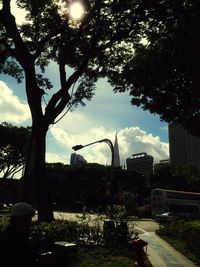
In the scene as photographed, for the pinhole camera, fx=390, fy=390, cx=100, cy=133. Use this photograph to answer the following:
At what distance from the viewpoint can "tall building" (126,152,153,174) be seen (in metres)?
140

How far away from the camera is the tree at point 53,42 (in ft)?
48.6

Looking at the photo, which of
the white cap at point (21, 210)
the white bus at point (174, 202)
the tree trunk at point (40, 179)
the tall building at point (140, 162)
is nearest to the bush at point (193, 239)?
the tree trunk at point (40, 179)

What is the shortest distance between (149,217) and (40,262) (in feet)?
184

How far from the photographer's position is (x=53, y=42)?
1769 cm

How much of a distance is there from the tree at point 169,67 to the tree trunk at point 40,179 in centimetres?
498

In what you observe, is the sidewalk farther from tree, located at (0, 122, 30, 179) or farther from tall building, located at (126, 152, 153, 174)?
tall building, located at (126, 152, 153, 174)

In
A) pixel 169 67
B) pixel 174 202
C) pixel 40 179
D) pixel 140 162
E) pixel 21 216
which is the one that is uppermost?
pixel 140 162

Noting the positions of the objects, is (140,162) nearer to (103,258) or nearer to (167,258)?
(167,258)

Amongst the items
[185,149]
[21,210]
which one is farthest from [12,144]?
[185,149]

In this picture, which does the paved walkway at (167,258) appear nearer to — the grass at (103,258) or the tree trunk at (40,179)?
the grass at (103,258)

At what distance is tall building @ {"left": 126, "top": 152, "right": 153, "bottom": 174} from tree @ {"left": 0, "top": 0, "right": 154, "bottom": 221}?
123 metres

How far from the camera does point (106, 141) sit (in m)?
24.0

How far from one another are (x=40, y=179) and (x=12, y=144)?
3824 cm

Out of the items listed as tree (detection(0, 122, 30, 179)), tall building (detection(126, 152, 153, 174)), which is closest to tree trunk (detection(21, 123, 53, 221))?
tree (detection(0, 122, 30, 179))
